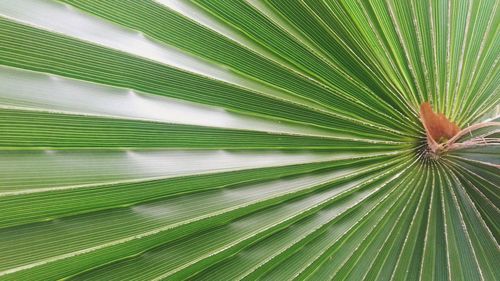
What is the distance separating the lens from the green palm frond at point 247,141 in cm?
56

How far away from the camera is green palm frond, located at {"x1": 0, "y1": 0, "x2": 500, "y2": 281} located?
1.83 ft

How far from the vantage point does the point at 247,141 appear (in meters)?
0.71

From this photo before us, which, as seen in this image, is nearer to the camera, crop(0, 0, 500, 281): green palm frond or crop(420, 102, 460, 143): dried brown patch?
crop(0, 0, 500, 281): green palm frond

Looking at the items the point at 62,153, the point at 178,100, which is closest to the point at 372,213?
the point at 178,100

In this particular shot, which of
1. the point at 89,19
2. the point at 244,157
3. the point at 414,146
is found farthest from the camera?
the point at 414,146

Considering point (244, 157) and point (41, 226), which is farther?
point (244, 157)

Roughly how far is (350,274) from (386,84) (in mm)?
388

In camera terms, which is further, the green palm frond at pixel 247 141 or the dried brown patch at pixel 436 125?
the dried brown patch at pixel 436 125

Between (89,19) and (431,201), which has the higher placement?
(89,19)

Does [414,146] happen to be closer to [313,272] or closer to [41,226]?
[313,272]

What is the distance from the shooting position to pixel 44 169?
562mm

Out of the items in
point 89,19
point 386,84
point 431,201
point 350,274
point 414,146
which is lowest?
point 350,274

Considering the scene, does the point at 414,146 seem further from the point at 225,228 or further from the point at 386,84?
the point at 225,228

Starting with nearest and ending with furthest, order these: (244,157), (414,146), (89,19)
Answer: (89,19) → (244,157) → (414,146)
